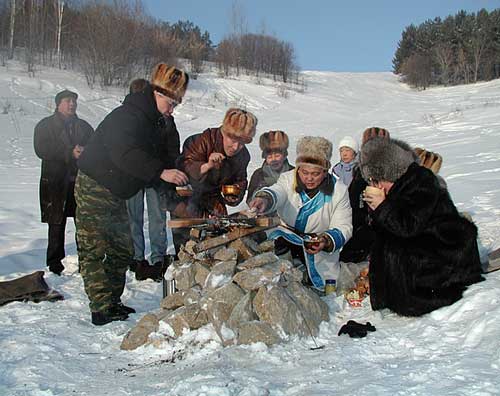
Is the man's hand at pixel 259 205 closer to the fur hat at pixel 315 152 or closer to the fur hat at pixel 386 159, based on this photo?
the fur hat at pixel 315 152

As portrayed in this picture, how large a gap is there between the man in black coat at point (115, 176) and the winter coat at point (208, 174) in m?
0.53

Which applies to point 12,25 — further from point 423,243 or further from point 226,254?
point 423,243

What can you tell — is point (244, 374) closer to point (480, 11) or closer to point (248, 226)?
point (248, 226)

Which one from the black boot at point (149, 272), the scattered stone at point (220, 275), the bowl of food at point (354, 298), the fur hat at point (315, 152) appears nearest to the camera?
the scattered stone at point (220, 275)

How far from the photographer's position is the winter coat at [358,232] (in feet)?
15.6

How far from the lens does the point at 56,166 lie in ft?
18.0

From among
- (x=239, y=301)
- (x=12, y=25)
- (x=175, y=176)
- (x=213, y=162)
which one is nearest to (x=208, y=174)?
(x=213, y=162)

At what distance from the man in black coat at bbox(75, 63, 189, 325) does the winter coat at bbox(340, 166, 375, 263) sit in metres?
1.78

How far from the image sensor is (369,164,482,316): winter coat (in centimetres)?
304

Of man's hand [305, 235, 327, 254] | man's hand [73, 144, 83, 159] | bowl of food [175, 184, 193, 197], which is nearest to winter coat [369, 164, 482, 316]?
man's hand [305, 235, 327, 254]

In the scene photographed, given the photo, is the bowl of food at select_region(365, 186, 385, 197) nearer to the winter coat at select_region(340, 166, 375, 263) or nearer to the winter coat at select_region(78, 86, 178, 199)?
the winter coat at select_region(340, 166, 375, 263)

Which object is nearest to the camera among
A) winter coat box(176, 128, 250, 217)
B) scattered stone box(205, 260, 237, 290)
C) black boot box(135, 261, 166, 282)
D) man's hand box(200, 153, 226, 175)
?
scattered stone box(205, 260, 237, 290)

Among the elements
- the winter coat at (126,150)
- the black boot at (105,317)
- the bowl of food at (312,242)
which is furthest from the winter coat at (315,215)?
the black boot at (105,317)

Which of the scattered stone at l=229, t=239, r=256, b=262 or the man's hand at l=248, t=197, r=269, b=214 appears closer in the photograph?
the scattered stone at l=229, t=239, r=256, b=262
